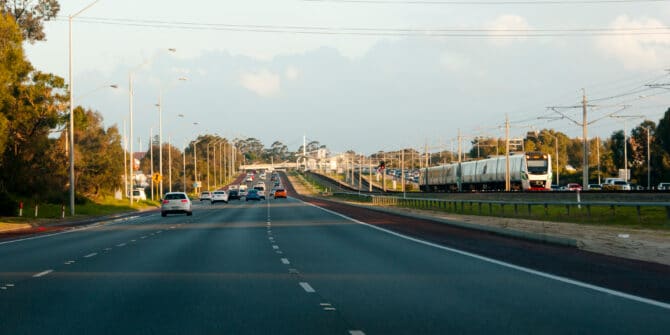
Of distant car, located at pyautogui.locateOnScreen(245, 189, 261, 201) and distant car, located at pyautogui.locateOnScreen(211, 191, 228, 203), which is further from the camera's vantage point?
distant car, located at pyautogui.locateOnScreen(245, 189, 261, 201)

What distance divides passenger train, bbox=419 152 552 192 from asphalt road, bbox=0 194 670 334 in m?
64.0

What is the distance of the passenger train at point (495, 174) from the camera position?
3401 inches

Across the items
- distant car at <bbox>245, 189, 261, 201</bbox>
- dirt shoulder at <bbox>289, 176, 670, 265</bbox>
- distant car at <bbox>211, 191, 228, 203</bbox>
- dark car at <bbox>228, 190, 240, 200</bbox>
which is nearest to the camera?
dirt shoulder at <bbox>289, 176, 670, 265</bbox>

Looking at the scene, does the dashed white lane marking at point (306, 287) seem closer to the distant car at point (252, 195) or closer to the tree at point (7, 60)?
the tree at point (7, 60)

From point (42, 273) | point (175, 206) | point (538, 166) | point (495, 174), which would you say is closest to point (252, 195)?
point (495, 174)

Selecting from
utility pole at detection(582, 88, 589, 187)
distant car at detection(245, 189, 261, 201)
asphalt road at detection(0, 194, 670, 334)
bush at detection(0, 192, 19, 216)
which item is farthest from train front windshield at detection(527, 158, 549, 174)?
asphalt road at detection(0, 194, 670, 334)

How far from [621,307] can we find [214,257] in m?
12.4

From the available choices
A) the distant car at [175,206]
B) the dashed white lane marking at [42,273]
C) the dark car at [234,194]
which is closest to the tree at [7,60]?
the distant car at [175,206]

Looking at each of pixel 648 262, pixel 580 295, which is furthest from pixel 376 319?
pixel 648 262

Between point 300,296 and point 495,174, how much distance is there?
270 ft

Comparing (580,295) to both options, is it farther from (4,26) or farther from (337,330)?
(4,26)

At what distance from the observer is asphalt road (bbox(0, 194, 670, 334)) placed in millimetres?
10875

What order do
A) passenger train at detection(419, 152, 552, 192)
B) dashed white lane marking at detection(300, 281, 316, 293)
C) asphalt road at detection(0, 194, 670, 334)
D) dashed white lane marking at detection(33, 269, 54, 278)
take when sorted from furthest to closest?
passenger train at detection(419, 152, 552, 192), dashed white lane marking at detection(33, 269, 54, 278), dashed white lane marking at detection(300, 281, 316, 293), asphalt road at detection(0, 194, 670, 334)

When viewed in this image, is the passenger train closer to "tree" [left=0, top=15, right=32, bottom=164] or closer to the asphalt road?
"tree" [left=0, top=15, right=32, bottom=164]
